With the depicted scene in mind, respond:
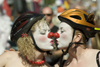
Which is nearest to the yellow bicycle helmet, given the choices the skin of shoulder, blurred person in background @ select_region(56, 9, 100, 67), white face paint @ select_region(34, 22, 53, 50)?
blurred person in background @ select_region(56, 9, 100, 67)

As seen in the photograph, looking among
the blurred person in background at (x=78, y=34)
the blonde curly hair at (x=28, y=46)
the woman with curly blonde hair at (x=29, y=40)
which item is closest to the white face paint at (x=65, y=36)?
the blurred person in background at (x=78, y=34)

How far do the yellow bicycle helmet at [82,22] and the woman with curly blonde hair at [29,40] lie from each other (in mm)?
357

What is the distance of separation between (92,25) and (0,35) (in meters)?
1.99

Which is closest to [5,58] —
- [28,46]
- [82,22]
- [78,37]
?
[28,46]

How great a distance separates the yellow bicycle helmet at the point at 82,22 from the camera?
6.03 feet

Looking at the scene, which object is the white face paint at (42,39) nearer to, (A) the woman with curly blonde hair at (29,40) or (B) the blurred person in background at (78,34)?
(A) the woman with curly blonde hair at (29,40)

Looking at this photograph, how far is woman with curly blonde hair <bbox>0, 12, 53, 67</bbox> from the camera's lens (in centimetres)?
191

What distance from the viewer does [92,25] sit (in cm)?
186

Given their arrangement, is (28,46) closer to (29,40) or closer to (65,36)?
(29,40)

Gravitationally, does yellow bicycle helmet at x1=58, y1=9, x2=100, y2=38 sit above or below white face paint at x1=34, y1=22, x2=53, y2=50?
above

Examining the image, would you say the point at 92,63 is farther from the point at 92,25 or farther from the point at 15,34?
the point at 15,34

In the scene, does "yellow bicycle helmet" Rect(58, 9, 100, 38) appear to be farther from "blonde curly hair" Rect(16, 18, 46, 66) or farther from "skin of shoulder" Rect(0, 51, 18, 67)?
"skin of shoulder" Rect(0, 51, 18, 67)

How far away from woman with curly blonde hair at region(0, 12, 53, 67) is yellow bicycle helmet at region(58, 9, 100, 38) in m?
0.36

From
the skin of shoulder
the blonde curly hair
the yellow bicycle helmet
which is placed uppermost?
the yellow bicycle helmet
